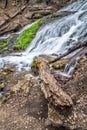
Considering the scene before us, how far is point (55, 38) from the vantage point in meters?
16.5

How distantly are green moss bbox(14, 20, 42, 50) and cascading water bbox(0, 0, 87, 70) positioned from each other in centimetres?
39

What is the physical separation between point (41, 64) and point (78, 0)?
1426 cm

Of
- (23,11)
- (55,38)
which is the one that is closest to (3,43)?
(55,38)

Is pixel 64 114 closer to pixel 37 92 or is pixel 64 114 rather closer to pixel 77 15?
pixel 37 92

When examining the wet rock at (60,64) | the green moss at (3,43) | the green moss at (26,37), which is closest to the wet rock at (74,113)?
the wet rock at (60,64)

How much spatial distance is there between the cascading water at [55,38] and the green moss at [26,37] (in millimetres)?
387

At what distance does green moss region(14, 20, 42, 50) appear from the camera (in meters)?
17.6

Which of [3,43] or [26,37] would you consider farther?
[3,43]

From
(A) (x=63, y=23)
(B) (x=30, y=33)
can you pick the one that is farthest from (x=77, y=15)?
(B) (x=30, y=33)

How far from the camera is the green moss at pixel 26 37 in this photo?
17562 millimetres

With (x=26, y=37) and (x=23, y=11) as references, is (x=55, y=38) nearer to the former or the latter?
(x=26, y=37)

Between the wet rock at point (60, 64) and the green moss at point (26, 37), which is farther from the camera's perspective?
the green moss at point (26, 37)

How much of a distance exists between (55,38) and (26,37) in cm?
269

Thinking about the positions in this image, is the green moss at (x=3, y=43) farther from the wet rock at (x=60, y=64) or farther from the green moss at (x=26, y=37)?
the wet rock at (x=60, y=64)
